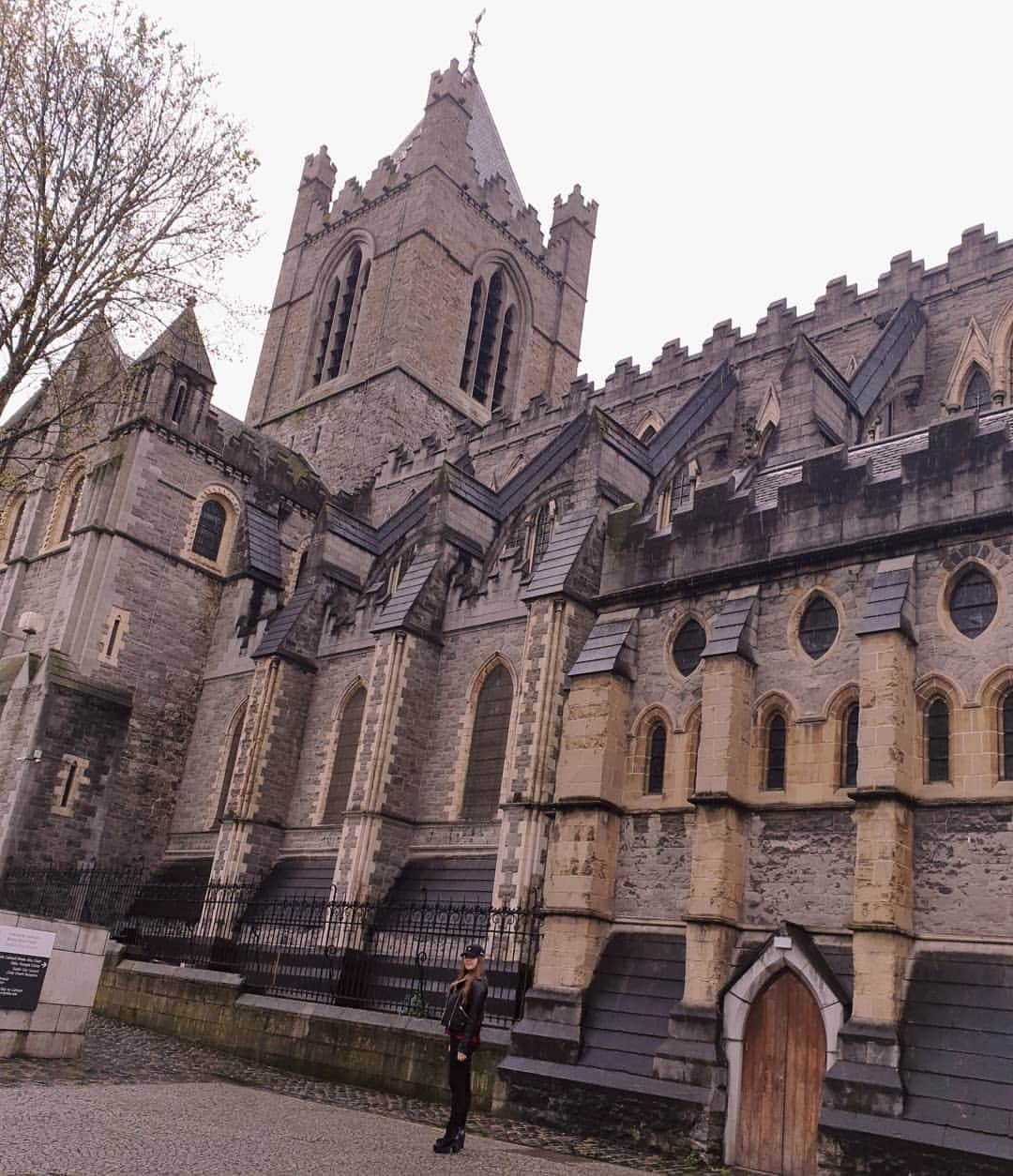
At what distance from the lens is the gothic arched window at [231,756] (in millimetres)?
26047

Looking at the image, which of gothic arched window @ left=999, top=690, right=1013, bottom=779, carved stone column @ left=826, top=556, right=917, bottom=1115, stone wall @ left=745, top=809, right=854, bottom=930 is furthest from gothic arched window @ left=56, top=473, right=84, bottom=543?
gothic arched window @ left=999, top=690, right=1013, bottom=779

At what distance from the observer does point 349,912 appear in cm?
1886

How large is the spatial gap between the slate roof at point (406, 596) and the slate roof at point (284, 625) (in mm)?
3315

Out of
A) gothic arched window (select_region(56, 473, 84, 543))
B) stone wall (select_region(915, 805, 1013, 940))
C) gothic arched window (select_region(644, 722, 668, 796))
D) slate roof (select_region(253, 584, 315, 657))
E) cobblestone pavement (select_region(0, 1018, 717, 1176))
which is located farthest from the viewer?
gothic arched window (select_region(56, 473, 84, 543))

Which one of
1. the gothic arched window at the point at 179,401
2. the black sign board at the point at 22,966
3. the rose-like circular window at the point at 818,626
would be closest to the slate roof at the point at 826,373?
the rose-like circular window at the point at 818,626

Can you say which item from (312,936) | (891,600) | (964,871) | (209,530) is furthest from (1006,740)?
(209,530)

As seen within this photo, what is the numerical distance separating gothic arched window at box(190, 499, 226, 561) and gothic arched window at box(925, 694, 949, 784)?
2134 centimetres

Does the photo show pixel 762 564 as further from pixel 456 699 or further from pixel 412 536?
pixel 412 536

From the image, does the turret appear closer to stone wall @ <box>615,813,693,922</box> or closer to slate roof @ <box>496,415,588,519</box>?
slate roof @ <box>496,415,588,519</box>

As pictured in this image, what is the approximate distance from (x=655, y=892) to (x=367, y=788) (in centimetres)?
780

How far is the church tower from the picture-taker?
37.9 m

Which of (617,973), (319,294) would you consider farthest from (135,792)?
(319,294)

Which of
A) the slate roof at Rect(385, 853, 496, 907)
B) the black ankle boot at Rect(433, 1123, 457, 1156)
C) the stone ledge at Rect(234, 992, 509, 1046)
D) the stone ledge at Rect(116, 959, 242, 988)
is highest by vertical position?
the slate roof at Rect(385, 853, 496, 907)

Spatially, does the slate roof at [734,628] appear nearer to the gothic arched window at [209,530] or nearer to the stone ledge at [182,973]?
the stone ledge at [182,973]
